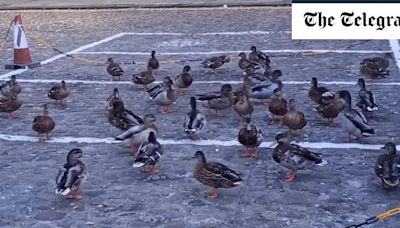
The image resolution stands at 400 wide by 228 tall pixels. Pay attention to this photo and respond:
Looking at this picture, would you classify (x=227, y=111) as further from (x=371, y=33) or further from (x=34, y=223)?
(x=371, y=33)

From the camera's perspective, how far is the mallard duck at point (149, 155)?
7.74 meters

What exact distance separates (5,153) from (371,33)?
9.32 m

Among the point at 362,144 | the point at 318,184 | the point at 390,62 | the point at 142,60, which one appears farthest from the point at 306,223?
the point at 142,60

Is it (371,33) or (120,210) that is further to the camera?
(371,33)

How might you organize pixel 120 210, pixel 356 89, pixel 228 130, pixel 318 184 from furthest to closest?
pixel 356 89, pixel 228 130, pixel 318 184, pixel 120 210

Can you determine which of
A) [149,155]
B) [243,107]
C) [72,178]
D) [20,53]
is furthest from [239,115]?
[20,53]

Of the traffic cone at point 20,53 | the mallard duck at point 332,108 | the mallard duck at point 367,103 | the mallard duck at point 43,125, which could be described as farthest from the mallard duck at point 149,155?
the traffic cone at point 20,53

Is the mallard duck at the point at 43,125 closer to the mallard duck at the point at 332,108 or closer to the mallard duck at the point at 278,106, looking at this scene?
the mallard duck at the point at 278,106

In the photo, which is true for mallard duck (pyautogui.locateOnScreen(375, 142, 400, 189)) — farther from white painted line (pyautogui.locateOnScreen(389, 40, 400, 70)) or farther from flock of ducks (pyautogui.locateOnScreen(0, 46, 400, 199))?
white painted line (pyautogui.locateOnScreen(389, 40, 400, 70))

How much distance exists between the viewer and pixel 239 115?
10.0 meters

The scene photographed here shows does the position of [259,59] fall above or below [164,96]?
above

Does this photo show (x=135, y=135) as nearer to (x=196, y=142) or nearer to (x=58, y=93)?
→ (x=196, y=142)

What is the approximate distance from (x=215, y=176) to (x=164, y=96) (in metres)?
3.65

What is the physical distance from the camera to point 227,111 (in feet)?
Answer: 34.7
